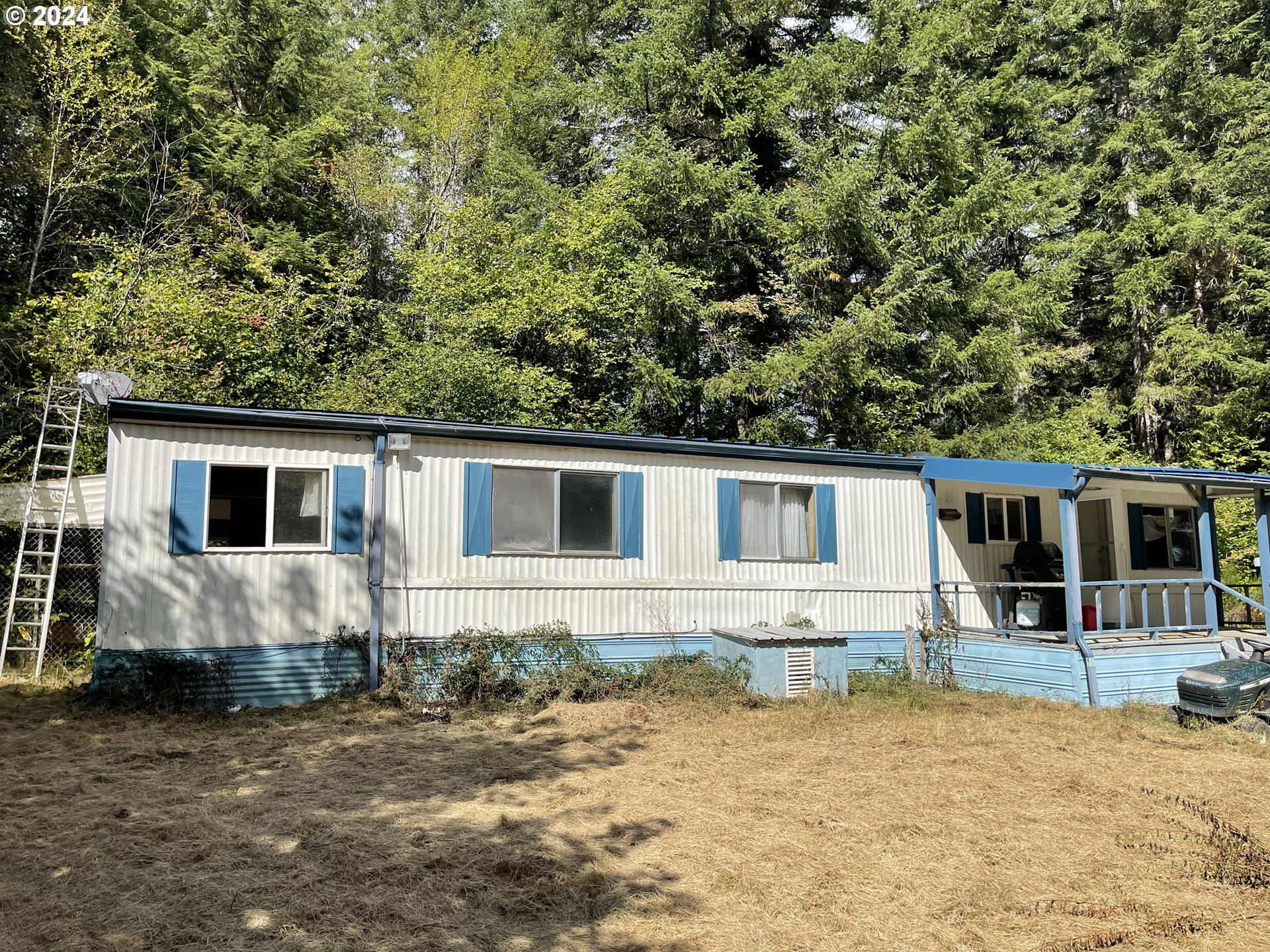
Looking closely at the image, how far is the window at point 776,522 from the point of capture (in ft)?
39.0

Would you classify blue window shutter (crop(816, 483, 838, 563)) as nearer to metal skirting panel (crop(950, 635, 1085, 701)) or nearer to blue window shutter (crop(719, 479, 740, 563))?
blue window shutter (crop(719, 479, 740, 563))

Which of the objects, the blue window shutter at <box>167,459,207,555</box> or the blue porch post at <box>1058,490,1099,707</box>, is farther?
the blue porch post at <box>1058,490,1099,707</box>

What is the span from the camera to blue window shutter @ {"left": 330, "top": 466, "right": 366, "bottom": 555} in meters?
9.70

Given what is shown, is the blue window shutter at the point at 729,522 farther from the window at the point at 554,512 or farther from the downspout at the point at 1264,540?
the downspout at the point at 1264,540

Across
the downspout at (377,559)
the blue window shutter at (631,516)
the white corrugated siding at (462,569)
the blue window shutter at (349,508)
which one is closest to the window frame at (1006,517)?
the white corrugated siding at (462,569)

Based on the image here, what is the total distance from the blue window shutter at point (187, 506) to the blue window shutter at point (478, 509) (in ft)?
9.01

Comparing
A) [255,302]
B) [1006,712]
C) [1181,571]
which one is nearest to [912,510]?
[1006,712]

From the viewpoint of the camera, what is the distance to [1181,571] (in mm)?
14547

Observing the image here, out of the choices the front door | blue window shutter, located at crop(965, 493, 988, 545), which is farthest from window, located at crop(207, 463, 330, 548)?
the front door

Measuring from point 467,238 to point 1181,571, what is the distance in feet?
52.5

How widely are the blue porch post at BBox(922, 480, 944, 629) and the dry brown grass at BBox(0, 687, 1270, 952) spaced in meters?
3.49

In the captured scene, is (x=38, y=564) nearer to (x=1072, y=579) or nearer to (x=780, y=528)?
(x=780, y=528)

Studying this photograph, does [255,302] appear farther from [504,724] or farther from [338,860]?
[338,860]

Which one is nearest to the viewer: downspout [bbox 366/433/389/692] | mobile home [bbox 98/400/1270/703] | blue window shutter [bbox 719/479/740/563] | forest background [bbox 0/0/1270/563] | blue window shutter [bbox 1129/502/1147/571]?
mobile home [bbox 98/400/1270/703]
